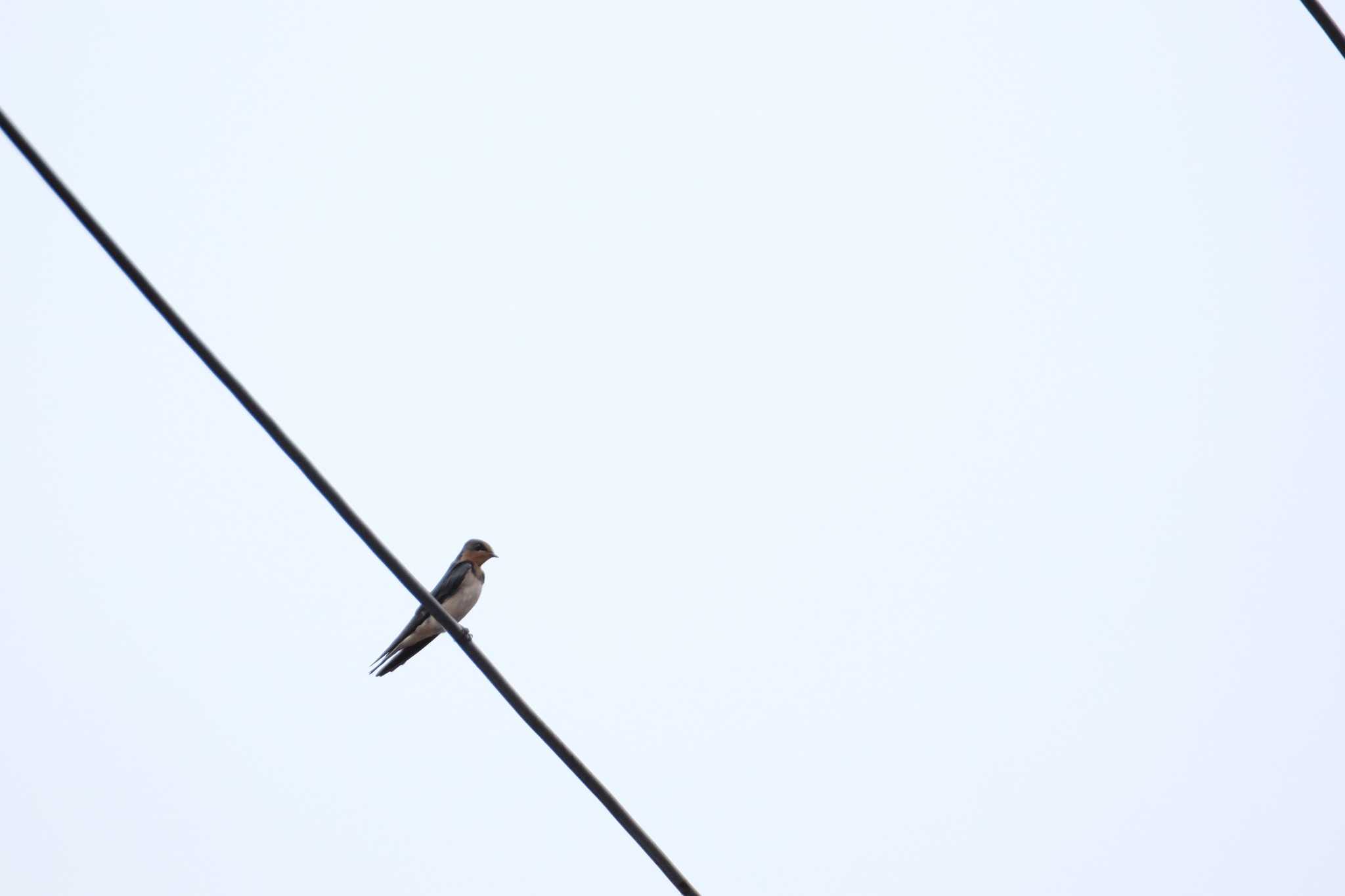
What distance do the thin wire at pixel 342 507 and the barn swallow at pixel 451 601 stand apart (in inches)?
220

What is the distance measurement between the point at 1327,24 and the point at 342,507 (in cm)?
311

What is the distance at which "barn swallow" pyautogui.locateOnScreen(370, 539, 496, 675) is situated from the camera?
11.0m

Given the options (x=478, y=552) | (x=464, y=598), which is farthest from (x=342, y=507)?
(x=478, y=552)

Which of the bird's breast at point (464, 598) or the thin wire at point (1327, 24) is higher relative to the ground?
the thin wire at point (1327, 24)

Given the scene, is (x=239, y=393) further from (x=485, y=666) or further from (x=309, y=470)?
(x=485, y=666)

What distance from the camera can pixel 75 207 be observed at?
4074mm

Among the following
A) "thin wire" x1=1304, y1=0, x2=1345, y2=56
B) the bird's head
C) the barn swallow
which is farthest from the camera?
the bird's head

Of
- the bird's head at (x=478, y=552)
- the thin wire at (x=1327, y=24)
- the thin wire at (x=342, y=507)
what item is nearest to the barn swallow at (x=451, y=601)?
the bird's head at (x=478, y=552)

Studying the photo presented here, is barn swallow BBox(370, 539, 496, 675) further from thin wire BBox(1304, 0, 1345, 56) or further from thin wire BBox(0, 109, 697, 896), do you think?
thin wire BBox(1304, 0, 1345, 56)

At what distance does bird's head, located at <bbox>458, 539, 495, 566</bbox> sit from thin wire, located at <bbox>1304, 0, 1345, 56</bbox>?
9524 mm

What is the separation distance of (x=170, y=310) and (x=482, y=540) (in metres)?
8.75

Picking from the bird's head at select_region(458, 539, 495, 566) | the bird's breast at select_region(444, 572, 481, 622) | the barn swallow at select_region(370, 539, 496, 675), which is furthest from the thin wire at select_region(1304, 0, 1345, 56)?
the bird's head at select_region(458, 539, 495, 566)

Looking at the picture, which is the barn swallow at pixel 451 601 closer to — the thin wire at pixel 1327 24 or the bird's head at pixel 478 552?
the bird's head at pixel 478 552

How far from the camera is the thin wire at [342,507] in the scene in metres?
4.06
